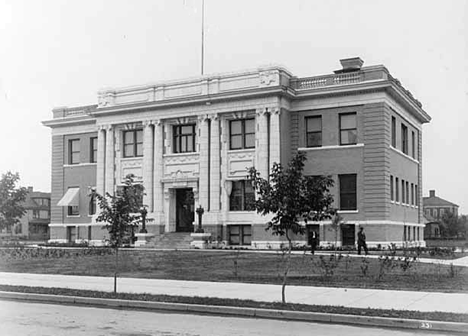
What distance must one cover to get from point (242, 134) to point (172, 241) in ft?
28.0

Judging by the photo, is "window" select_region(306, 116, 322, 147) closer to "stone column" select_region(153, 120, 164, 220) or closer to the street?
"stone column" select_region(153, 120, 164, 220)

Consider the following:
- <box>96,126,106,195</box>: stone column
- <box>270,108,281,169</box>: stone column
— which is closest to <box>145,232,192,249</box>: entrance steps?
<box>96,126,106,195</box>: stone column

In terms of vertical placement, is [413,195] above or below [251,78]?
below

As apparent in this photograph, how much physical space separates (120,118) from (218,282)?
28308 mm

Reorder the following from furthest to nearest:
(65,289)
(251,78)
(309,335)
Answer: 1. (251,78)
2. (65,289)
3. (309,335)

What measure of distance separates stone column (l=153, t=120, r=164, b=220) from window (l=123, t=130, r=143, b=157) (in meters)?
1.93

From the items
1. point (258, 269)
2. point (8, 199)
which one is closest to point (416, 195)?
point (258, 269)

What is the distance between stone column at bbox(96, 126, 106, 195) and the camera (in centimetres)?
4641

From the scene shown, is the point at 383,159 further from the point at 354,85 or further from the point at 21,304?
the point at 21,304

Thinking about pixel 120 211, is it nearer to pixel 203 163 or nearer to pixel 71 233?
pixel 203 163

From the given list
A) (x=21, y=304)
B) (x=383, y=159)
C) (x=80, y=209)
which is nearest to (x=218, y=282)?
(x=21, y=304)

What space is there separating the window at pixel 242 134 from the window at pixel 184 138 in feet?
10.3

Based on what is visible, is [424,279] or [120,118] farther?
[120,118]

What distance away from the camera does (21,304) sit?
1542cm
